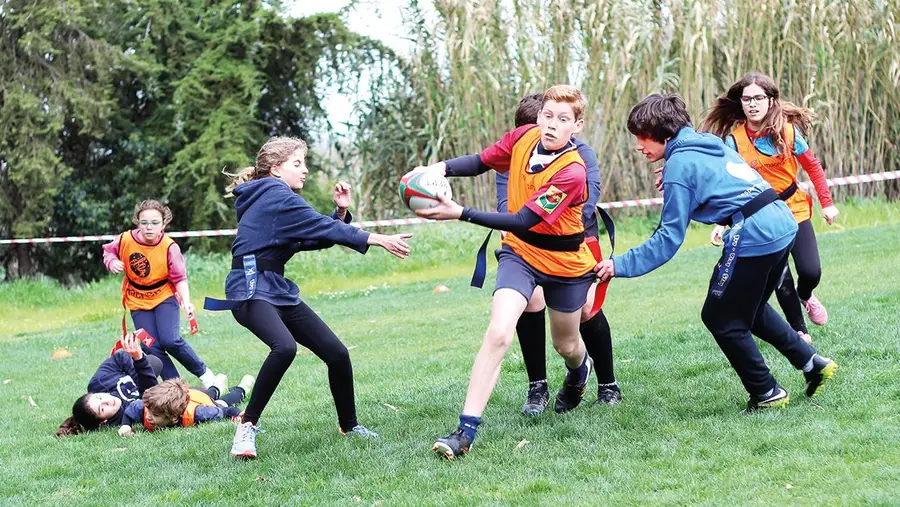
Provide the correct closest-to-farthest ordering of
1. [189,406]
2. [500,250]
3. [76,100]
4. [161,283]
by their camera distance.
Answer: [500,250], [189,406], [161,283], [76,100]

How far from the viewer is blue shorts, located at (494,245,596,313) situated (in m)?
5.34

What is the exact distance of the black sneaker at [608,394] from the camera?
20.1 ft

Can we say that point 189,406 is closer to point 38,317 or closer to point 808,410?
point 808,410

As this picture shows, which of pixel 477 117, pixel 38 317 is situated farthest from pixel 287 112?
pixel 38 317

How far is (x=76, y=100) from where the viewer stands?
18797 millimetres

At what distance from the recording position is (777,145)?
679 centimetres

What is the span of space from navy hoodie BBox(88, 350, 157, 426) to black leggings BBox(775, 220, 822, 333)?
14.2 ft

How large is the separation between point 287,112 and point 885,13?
11.3m

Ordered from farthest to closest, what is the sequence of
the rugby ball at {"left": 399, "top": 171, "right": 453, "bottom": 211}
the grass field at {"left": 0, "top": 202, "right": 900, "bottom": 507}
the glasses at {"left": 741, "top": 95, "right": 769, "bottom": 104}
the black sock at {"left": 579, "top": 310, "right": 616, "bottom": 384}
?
the glasses at {"left": 741, "top": 95, "right": 769, "bottom": 104} → the black sock at {"left": 579, "top": 310, "right": 616, "bottom": 384} → the rugby ball at {"left": 399, "top": 171, "right": 453, "bottom": 211} → the grass field at {"left": 0, "top": 202, "right": 900, "bottom": 507}

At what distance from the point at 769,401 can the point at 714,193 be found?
3.77ft

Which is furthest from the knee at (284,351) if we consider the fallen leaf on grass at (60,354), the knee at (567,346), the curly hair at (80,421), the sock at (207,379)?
the fallen leaf on grass at (60,354)

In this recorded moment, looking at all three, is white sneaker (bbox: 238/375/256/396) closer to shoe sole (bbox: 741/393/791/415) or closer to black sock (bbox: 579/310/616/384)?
black sock (bbox: 579/310/616/384)

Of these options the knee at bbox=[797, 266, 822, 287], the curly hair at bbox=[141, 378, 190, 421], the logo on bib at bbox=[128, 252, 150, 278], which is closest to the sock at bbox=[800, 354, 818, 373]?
the knee at bbox=[797, 266, 822, 287]

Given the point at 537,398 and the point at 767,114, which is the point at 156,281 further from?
the point at 767,114
